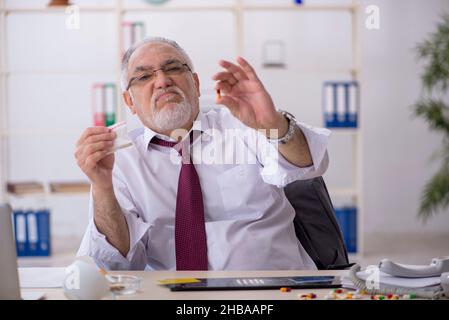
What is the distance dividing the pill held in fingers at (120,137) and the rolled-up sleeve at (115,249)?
10 cm

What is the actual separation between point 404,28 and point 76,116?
2.22 m

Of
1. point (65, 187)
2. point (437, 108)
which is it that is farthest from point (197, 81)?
point (437, 108)

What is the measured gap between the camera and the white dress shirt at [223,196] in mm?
1602

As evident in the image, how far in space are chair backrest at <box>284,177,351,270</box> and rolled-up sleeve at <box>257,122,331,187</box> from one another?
3 centimetres

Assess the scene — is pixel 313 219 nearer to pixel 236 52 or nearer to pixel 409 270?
pixel 409 270

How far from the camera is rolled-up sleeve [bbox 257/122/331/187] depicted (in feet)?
5.26

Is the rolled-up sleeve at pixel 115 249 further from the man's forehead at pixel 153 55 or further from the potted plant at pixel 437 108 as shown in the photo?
the potted plant at pixel 437 108

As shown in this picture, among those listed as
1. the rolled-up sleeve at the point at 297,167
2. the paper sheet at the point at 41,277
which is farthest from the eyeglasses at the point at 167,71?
the paper sheet at the point at 41,277

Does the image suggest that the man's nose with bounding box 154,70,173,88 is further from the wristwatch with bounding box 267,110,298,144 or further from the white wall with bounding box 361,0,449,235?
the white wall with bounding box 361,0,449,235

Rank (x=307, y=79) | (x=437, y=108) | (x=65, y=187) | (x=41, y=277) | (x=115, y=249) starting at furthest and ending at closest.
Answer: (x=307, y=79) → (x=437, y=108) → (x=65, y=187) → (x=115, y=249) → (x=41, y=277)

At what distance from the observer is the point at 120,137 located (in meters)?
1.57

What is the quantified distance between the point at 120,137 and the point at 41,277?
0.41m
